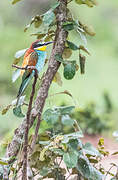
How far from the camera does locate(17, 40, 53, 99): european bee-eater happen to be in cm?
108

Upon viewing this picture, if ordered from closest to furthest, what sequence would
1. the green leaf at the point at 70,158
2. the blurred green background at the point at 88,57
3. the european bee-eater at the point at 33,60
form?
the green leaf at the point at 70,158 < the european bee-eater at the point at 33,60 < the blurred green background at the point at 88,57

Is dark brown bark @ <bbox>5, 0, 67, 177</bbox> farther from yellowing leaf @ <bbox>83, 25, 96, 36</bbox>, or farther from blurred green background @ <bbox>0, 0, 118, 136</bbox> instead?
blurred green background @ <bbox>0, 0, 118, 136</bbox>

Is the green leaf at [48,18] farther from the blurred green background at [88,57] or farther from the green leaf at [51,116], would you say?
the blurred green background at [88,57]

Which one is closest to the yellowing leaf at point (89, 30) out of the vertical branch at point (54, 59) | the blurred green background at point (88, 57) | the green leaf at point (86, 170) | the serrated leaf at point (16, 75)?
the vertical branch at point (54, 59)

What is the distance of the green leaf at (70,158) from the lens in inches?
38.3

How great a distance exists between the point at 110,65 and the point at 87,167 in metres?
3.84

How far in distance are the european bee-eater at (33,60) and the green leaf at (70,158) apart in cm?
21

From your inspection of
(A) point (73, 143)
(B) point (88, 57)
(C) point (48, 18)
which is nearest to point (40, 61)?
(C) point (48, 18)

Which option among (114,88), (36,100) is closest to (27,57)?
(36,100)

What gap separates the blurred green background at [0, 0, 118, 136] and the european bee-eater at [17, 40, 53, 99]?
195cm

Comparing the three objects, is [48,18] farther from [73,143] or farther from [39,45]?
[73,143]

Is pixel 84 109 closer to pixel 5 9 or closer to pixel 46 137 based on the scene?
pixel 46 137

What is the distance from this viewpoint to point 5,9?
5.76 metres

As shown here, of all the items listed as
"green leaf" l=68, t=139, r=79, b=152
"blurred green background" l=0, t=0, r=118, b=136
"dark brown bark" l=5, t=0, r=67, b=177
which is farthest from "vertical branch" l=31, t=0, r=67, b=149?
"blurred green background" l=0, t=0, r=118, b=136
